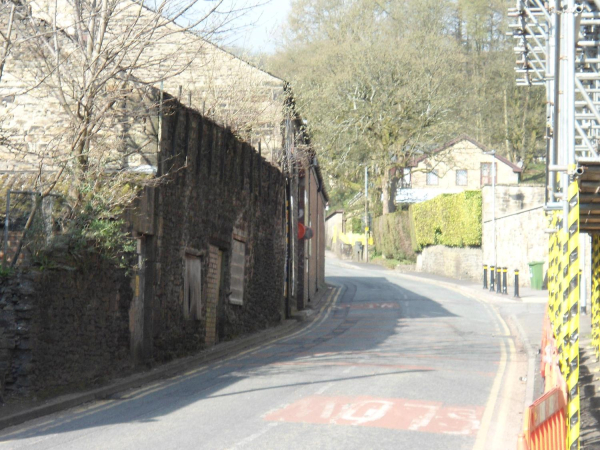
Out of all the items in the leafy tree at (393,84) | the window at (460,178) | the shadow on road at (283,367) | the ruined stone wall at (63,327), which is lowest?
the shadow on road at (283,367)

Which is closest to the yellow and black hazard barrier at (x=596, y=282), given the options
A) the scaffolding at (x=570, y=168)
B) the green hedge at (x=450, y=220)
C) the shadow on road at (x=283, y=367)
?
the shadow on road at (x=283, y=367)

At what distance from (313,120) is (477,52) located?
1994cm

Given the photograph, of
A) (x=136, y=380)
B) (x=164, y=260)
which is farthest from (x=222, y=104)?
(x=136, y=380)

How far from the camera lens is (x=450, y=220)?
4184 centimetres

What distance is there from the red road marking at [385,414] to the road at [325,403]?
0.01 metres

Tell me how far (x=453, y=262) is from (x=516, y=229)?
6.41 m

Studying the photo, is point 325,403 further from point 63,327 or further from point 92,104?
point 92,104

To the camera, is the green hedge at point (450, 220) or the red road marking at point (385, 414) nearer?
the red road marking at point (385, 414)

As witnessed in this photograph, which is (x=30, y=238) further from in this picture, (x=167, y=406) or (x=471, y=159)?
(x=471, y=159)

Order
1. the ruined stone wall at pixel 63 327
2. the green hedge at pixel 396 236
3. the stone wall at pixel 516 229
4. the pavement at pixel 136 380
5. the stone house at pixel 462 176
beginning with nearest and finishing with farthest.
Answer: the pavement at pixel 136 380 → the ruined stone wall at pixel 63 327 → the stone wall at pixel 516 229 → the green hedge at pixel 396 236 → the stone house at pixel 462 176

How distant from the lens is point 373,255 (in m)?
58.9

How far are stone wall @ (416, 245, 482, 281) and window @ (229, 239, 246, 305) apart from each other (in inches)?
908

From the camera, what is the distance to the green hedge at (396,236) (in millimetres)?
48812

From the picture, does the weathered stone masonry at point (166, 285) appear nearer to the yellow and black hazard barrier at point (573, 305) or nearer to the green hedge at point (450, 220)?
the yellow and black hazard barrier at point (573, 305)
